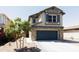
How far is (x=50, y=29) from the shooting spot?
2520 cm

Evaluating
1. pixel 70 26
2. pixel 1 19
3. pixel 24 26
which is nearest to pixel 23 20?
pixel 24 26

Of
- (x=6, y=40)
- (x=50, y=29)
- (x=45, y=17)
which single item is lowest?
(x=6, y=40)

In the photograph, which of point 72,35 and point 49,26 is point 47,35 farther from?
point 72,35

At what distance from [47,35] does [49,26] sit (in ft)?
4.31

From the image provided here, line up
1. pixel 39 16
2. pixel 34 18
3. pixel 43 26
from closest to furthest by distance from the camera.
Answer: pixel 43 26 < pixel 39 16 < pixel 34 18

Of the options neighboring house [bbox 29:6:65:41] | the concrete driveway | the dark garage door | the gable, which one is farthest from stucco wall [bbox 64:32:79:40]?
the concrete driveway

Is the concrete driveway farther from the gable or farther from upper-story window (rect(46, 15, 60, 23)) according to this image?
the gable

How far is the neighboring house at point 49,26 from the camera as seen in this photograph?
82.3 ft

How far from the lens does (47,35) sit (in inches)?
995

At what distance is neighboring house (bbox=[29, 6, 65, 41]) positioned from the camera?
2508cm

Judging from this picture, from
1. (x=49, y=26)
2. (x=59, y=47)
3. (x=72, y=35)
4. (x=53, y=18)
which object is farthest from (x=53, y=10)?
(x=59, y=47)

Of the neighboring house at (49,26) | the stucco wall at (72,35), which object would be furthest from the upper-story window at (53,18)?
the stucco wall at (72,35)

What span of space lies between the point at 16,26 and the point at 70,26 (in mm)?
23103
